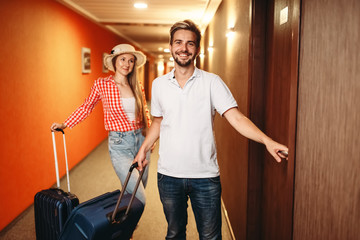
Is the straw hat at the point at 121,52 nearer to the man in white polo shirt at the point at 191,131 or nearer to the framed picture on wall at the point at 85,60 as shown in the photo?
the man in white polo shirt at the point at 191,131

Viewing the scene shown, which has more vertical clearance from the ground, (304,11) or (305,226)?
(304,11)

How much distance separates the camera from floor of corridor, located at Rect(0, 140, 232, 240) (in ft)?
9.62

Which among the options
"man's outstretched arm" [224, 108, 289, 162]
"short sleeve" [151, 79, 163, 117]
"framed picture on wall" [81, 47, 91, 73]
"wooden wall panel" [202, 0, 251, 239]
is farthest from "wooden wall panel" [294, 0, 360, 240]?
"framed picture on wall" [81, 47, 91, 73]

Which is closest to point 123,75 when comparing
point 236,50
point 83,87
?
point 236,50

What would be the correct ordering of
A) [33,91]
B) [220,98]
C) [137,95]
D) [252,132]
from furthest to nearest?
[33,91] → [137,95] → [220,98] → [252,132]

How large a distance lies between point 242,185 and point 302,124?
1.35 meters

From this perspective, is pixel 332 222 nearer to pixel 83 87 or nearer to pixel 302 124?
pixel 302 124

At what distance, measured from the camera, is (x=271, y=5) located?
1.99 m

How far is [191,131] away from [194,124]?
0.04 m

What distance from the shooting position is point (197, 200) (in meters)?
1.81

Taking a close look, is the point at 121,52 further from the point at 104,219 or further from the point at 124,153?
the point at 104,219

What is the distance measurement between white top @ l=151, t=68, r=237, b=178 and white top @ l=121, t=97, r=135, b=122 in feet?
3.10

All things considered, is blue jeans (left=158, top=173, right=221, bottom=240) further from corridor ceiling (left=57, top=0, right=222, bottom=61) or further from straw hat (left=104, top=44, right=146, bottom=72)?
corridor ceiling (left=57, top=0, right=222, bottom=61)

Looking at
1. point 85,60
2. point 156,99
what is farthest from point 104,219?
point 85,60
